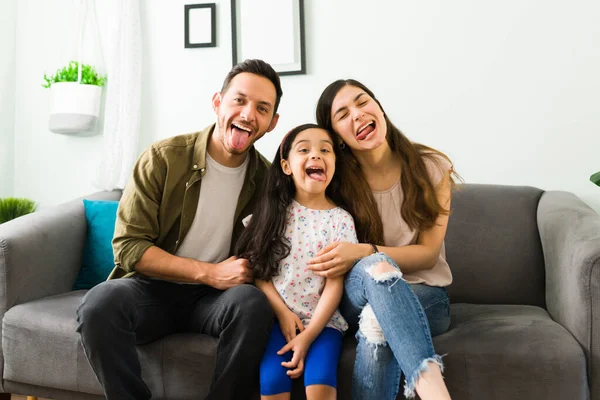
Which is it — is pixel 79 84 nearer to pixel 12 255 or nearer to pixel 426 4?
pixel 12 255

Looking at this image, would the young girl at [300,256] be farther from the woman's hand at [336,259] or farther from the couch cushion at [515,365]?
the couch cushion at [515,365]

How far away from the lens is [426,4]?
235 centimetres

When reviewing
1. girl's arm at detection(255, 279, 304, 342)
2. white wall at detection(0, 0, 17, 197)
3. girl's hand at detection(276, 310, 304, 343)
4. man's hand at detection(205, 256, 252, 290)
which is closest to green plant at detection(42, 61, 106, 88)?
white wall at detection(0, 0, 17, 197)

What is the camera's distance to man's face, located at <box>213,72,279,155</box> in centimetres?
172

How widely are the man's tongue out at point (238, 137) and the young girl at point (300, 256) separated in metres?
0.12

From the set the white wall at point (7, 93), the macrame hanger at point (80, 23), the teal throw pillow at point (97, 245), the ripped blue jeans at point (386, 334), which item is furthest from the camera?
the white wall at point (7, 93)

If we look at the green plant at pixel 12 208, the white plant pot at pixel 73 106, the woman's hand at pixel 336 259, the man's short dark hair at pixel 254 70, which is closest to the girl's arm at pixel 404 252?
the woman's hand at pixel 336 259

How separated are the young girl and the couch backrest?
1.95 ft

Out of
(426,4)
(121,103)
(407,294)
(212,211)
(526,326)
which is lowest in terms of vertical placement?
(526,326)

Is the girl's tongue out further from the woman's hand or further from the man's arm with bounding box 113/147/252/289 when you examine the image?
the man's arm with bounding box 113/147/252/289

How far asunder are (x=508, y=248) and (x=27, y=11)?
2.40 meters

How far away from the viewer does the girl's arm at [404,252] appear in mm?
1561

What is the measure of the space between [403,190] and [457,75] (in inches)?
31.5

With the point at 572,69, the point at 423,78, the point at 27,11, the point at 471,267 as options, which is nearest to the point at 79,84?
the point at 27,11
